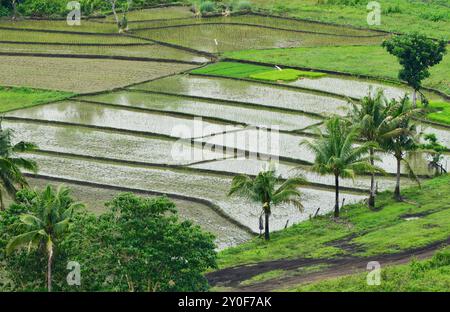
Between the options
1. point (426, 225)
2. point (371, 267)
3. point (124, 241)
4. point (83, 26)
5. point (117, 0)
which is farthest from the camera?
point (117, 0)

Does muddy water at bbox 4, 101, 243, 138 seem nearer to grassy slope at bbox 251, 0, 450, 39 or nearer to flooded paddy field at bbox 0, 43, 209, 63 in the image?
flooded paddy field at bbox 0, 43, 209, 63

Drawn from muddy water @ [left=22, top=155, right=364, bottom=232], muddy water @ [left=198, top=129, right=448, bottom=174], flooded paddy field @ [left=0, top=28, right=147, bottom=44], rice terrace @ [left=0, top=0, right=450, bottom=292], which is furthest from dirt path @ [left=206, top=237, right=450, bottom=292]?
flooded paddy field @ [left=0, top=28, right=147, bottom=44]

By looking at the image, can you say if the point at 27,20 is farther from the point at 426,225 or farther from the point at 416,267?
the point at 416,267

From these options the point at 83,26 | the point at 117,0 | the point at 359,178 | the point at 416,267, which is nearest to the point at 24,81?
the point at 83,26

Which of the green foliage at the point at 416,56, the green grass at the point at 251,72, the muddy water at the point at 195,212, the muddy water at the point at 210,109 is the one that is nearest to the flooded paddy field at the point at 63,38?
the green grass at the point at 251,72

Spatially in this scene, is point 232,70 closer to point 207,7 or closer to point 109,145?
point 109,145

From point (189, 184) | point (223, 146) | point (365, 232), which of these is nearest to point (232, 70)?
point (223, 146)
